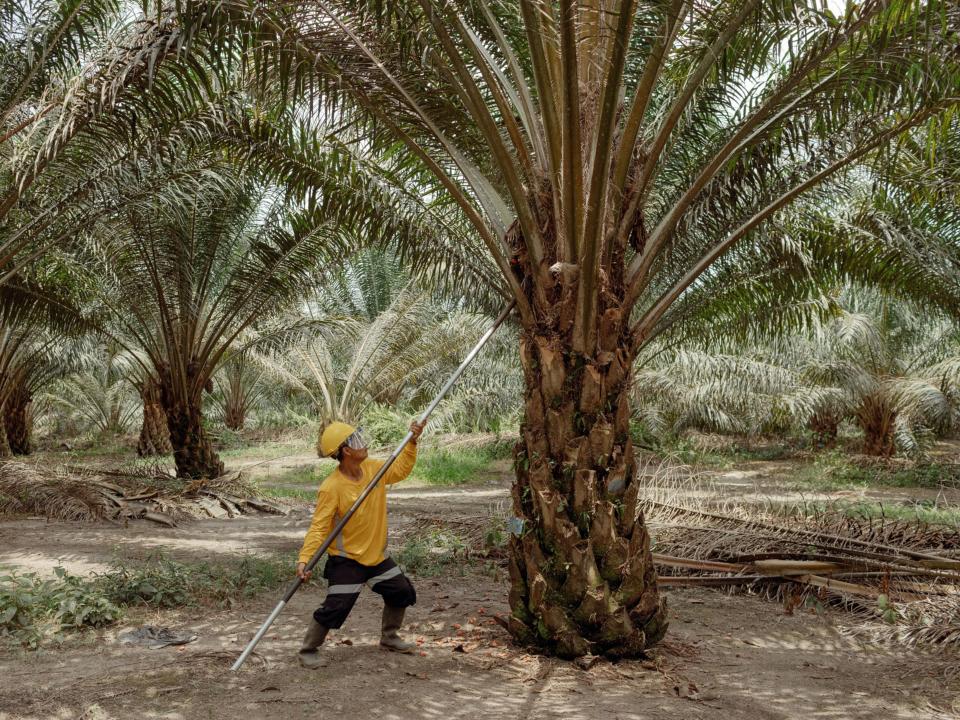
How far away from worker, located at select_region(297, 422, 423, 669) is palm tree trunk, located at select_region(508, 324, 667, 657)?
2.35ft

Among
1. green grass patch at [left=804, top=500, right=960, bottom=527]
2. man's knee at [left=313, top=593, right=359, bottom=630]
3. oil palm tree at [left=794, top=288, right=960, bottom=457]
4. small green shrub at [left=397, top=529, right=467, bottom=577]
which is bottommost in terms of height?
small green shrub at [left=397, top=529, right=467, bottom=577]

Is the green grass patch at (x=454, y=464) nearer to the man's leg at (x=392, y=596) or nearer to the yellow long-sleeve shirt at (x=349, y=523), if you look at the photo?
the man's leg at (x=392, y=596)

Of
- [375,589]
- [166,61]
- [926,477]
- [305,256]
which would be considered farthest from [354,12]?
[926,477]

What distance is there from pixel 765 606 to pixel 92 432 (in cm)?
2738

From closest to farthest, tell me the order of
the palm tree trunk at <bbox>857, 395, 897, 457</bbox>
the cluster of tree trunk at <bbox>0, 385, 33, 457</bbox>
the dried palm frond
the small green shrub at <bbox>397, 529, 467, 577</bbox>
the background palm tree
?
the small green shrub at <bbox>397, 529, 467, 577</bbox> < the dried palm frond < the palm tree trunk at <bbox>857, 395, 897, 457</bbox> < the cluster of tree trunk at <bbox>0, 385, 33, 457</bbox> < the background palm tree

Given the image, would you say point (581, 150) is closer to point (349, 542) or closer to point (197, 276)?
Result: point (349, 542)

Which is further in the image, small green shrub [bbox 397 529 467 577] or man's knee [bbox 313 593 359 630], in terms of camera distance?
small green shrub [bbox 397 529 467 577]

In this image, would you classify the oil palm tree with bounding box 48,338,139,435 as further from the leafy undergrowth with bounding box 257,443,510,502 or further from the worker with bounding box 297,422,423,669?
the worker with bounding box 297,422,423,669

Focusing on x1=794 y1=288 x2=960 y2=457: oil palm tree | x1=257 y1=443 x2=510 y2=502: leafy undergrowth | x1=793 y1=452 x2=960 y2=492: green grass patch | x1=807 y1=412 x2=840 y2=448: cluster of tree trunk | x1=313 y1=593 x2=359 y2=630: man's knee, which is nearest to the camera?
x1=313 y1=593 x2=359 y2=630: man's knee

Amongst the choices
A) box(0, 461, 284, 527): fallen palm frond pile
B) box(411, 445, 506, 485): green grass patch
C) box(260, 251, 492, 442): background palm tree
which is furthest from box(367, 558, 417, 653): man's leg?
box(260, 251, 492, 442): background palm tree

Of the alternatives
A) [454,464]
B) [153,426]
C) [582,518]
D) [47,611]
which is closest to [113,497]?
[47,611]

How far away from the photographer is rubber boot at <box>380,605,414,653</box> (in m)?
4.58

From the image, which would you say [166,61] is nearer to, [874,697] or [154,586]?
[154,586]

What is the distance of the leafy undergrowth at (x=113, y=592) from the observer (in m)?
4.72
